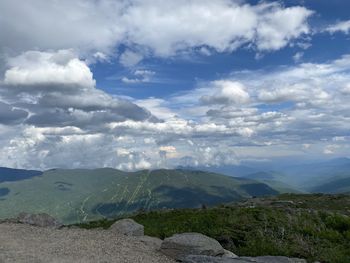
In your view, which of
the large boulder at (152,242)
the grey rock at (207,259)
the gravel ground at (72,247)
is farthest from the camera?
the large boulder at (152,242)

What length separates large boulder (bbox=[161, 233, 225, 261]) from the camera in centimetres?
2323

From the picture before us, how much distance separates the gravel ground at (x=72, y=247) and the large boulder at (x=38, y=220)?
3.96 metres

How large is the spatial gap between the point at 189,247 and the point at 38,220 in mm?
17207

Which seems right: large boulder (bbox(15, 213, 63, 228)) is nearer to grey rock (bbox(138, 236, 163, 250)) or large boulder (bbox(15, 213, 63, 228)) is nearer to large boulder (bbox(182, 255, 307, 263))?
grey rock (bbox(138, 236, 163, 250))

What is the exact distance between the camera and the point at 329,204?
74688 millimetres

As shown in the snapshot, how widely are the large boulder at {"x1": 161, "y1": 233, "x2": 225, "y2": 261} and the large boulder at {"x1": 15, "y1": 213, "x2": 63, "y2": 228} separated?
14333 mm

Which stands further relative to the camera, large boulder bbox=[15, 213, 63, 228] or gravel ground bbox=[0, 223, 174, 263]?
large boulder bbox=[15, 213, 63, 228]

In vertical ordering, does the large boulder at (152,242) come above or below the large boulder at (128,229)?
below

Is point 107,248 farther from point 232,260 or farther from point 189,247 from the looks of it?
point 232,260

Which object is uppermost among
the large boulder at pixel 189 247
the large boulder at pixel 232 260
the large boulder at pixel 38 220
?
the large boulder at pixel 38 220

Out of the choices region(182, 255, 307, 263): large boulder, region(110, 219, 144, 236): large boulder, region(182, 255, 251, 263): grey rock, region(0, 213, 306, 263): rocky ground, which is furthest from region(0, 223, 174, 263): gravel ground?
region(182, 255, 307, 263): large boulder

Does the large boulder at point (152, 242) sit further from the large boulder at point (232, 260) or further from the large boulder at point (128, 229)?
the large boulder at point (232, 260)

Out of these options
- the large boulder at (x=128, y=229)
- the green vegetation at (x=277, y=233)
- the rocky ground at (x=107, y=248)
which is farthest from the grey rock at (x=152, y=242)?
the green vegetation at (x=277, y=233)

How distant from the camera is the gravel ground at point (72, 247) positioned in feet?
70.4
